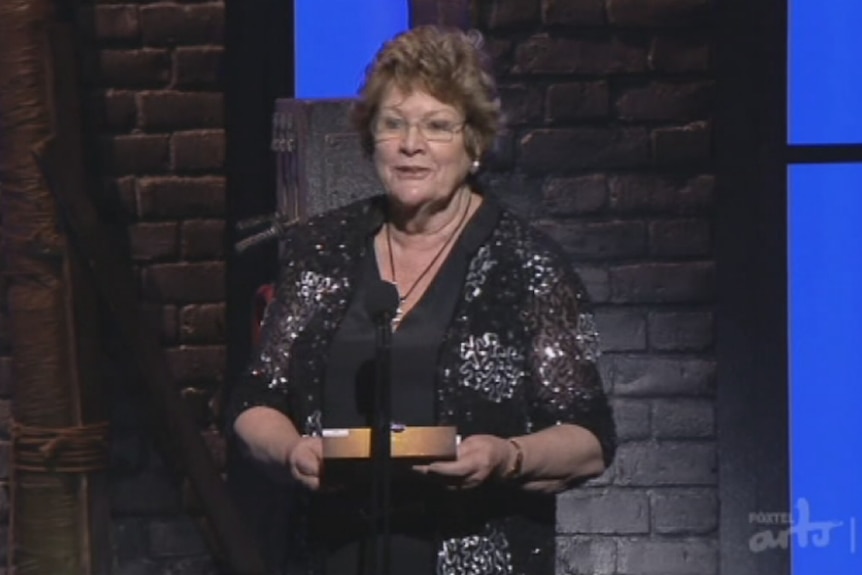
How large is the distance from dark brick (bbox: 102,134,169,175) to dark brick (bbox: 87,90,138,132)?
0.03m

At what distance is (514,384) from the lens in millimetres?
3057

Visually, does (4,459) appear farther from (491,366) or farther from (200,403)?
(491,366)

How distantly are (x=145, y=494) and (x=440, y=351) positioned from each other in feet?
5.47

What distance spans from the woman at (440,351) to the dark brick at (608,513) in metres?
1.42

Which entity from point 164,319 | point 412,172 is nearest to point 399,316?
point 412,172

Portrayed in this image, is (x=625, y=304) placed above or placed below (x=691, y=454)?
above

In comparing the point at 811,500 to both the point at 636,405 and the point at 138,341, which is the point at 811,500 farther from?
the point at 138,341

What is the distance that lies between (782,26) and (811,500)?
989 millimetres

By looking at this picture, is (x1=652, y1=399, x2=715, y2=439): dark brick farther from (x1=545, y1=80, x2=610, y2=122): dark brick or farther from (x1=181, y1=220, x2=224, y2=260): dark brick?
(x1=181, y1=220, x2=224, y2=260): dark brick

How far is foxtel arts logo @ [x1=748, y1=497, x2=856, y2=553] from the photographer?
14.9 feet

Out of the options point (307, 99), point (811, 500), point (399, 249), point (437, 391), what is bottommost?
point (811, 500)

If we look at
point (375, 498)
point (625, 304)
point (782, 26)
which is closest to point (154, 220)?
point (625, 304)

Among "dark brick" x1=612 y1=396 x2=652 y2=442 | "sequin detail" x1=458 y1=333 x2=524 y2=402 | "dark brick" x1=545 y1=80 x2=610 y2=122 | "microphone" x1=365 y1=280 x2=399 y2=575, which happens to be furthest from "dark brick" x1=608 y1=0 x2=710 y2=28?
"microphone" x1=365 y1=280 x2=399 y2=575

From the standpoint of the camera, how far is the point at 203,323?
4.52 meters
